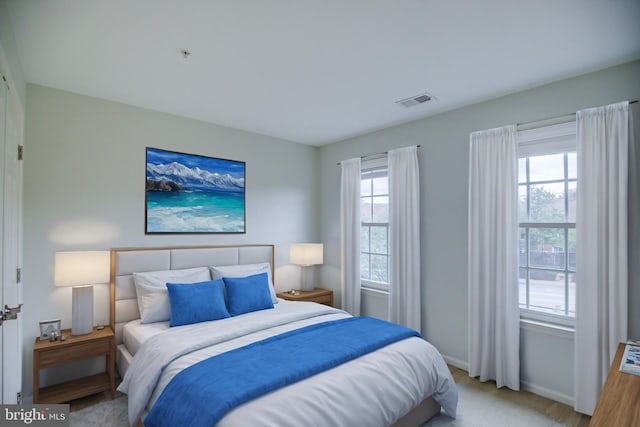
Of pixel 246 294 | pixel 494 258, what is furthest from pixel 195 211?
pixel 494 258

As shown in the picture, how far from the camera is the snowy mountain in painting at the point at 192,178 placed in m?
→ 3.50

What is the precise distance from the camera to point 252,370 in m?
1.91

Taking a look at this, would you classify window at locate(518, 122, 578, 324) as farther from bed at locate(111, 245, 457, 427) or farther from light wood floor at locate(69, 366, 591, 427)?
bed at locate(111, 245, 457, 427)

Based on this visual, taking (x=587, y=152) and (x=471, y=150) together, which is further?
(x=471, y=150)

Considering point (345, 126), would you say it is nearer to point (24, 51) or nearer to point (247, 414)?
point (24, 51)

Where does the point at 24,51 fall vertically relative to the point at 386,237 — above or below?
above

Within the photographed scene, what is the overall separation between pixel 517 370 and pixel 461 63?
2.62 metres

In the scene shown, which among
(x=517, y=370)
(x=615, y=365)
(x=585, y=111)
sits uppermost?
(x=585, y=111)

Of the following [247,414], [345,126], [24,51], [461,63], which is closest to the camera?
[247,414]

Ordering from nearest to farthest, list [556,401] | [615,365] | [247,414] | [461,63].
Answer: [247,414], [615,365], [461,63], [556,401]

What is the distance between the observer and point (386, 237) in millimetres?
4238

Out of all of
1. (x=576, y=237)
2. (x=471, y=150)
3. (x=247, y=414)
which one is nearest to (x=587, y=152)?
(x=576, y=237)

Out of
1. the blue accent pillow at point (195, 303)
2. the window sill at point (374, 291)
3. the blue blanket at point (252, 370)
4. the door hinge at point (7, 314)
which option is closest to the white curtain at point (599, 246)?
the blue blanket at point (252, 370)

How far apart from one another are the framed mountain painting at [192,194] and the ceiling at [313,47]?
65 cm
